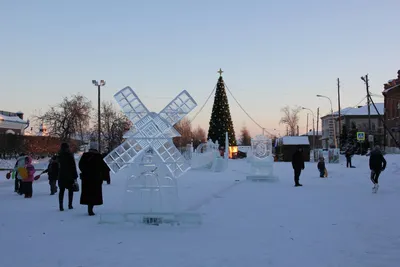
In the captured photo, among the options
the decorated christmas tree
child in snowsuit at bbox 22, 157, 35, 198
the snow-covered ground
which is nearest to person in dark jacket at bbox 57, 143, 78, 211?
the snow-covered ground

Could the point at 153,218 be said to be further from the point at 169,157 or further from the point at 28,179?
the point at 28,179

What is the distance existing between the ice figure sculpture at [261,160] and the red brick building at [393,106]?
34596 mm

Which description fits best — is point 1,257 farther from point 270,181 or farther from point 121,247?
point 270,181

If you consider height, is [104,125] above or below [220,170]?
above

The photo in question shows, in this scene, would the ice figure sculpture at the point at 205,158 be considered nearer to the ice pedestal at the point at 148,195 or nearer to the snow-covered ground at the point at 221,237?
the snow-covered ground at the point at 221,237

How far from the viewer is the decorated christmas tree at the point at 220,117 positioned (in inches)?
2146

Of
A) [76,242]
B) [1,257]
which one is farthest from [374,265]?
[1,257]

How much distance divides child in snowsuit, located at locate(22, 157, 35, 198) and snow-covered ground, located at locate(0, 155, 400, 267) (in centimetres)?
146

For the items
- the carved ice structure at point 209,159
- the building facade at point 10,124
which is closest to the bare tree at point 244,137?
the building facade at point 10,124

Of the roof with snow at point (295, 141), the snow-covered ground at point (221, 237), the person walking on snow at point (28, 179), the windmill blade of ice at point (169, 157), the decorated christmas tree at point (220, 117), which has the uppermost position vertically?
the decorated christmas tree at point (220, 117)

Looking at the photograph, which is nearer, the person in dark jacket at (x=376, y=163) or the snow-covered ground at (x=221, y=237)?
the snow-covered ground at (x=221, y=237)

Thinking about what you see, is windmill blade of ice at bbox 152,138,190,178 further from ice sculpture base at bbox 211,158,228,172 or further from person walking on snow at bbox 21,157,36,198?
→ ice sculpture base at bbox 211,158,228,172

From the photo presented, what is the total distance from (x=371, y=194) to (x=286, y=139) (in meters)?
34.7

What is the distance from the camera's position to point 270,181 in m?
21.0
